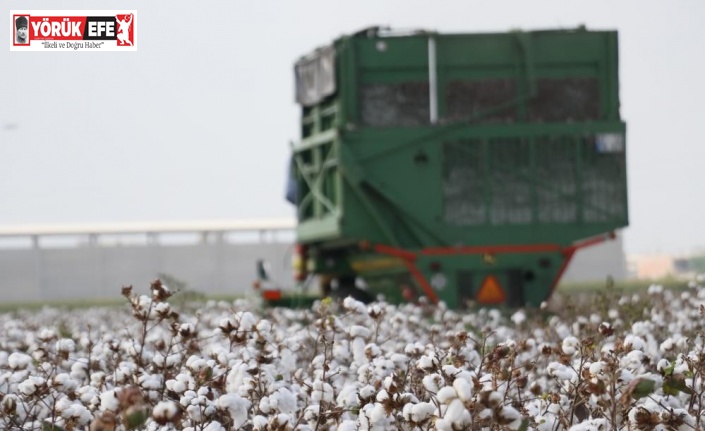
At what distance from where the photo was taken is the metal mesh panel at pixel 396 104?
17578 mm

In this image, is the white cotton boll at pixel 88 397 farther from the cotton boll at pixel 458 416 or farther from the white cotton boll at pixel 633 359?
the cotton boll at pixel 458 416

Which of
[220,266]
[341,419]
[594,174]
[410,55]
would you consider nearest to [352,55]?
[410,55]

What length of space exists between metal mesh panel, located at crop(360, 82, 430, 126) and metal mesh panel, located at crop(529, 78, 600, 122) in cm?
118

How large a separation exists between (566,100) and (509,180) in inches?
45.2

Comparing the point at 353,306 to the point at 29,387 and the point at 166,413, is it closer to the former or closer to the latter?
the point at 29,387

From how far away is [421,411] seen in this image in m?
4.88

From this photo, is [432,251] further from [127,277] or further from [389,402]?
[127,277]

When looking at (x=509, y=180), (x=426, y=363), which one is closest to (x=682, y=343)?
(x=426, y=363)

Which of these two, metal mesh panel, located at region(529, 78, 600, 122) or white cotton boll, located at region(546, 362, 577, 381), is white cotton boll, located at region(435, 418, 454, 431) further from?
metal mesh panel, located at region(529, 78, 600, 122)

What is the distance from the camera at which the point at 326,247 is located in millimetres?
19484

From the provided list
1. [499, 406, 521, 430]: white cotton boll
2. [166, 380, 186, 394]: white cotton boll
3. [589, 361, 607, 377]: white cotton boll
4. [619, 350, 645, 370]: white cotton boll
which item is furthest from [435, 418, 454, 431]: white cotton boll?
[166, 380, 186, 394]: white cotton boll

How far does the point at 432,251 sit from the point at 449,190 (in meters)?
0.68

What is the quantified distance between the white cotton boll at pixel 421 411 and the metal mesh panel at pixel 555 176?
41.7 feet

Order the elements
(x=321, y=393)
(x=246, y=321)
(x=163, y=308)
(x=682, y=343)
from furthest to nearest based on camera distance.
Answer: (x=682, y=343) → (x=163, y=308) → (x=246, y=321) → (x=321, y=393)
